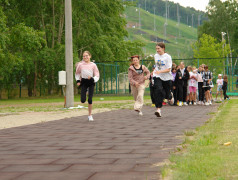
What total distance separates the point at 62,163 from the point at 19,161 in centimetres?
59

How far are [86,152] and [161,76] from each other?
6.43 meters

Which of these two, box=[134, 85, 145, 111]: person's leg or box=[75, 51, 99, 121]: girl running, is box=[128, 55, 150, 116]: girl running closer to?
box=[134, 85, 145, 111]: person's leg

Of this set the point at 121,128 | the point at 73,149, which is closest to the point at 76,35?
the point at 121,128

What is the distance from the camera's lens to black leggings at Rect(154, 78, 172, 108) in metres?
11.7

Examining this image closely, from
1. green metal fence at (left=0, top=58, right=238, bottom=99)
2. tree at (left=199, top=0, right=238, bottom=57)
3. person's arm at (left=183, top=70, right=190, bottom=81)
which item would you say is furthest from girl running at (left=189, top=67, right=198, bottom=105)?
tree at (left=199, top=0, right=238, bottom=57)

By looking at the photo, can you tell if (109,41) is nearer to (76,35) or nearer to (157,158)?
(76,35)

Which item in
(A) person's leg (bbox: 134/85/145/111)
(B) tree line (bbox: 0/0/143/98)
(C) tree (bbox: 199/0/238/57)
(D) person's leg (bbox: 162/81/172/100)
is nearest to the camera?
(D) person's leg (bbox: 162/81/172/100)

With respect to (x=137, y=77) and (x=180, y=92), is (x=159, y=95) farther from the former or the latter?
(x=180, y=92)

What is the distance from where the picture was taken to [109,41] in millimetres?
36625

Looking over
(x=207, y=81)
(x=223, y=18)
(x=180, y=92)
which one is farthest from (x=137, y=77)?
(x=223, y=18)

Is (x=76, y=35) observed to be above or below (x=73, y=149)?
above

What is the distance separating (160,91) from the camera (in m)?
11.7

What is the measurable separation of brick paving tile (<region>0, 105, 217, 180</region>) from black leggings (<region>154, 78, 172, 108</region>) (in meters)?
2.88

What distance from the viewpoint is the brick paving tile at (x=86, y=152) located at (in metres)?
4.33
